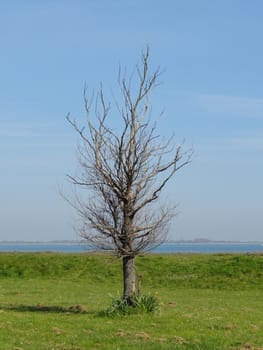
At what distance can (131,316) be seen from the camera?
2484 centimetres

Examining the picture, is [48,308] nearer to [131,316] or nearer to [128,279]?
[128,279]

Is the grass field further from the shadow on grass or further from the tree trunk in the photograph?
the tree trunk

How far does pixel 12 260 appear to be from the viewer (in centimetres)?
5769

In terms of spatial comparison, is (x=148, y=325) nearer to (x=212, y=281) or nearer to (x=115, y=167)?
(x=115, y=167)

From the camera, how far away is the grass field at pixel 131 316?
19594 millimetres

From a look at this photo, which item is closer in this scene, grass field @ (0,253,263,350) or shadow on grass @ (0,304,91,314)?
grass field @ (0,253,263,350)

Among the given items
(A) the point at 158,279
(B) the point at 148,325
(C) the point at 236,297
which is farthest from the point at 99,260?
(B) the point at 148,325

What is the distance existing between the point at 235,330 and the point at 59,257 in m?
38.7

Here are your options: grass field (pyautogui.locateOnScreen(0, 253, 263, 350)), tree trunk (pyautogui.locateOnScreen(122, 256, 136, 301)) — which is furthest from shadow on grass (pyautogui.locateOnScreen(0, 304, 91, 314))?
tree trunk (pyautogui.locateOnScreen(122, 256, 136, 301))

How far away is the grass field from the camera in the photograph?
64.3 ft

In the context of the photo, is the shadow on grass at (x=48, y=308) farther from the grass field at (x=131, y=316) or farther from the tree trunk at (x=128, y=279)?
the tree trunk at (x=128, y=279)

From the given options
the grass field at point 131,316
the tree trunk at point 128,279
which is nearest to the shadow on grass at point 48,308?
the grass field at point 131,316

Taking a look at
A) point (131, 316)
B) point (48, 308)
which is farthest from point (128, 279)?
point (48, 308)

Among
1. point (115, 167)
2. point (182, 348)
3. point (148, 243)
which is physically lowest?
point (182, 348)
